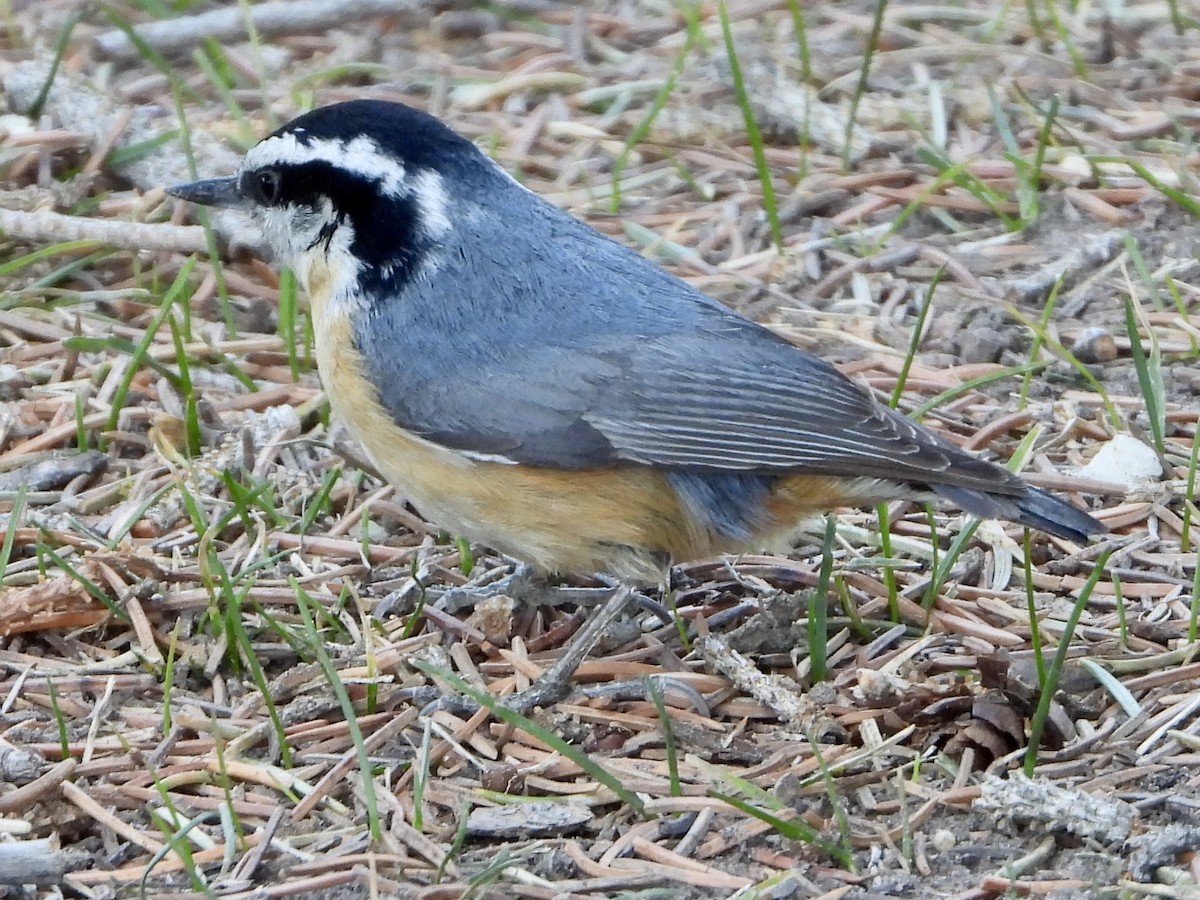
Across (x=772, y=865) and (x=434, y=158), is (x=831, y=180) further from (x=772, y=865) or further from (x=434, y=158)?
(x=772, y=865)

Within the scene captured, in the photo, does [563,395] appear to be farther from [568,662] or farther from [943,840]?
[943,840]

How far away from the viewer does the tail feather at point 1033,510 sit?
147 inches

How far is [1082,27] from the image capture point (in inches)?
255

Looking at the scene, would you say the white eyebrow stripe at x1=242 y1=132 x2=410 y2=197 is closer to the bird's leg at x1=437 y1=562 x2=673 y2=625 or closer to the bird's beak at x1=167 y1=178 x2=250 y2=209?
the bird's beak at x1=167 y1=178 x2=250 y2=209

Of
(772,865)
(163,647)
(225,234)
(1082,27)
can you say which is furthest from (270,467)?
(1082,27)

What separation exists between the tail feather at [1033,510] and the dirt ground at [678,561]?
226mm

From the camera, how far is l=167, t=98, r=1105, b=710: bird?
3846 millimetres

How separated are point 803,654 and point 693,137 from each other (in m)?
2.61

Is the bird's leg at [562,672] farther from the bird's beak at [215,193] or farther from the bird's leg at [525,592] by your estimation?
the bird's beak at [215,193]

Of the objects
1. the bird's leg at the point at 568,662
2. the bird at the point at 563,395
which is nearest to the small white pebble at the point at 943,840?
the bird at the point at 563,395

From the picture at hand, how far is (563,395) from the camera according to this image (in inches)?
154

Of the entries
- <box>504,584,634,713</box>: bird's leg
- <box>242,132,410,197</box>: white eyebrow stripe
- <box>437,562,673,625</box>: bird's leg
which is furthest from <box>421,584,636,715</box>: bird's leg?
<box>242,132,410,197</box>: white eyebrow stripe

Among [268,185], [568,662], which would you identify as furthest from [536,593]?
[268,185]

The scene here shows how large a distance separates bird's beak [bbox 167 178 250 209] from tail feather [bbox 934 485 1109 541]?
80.0 inches
